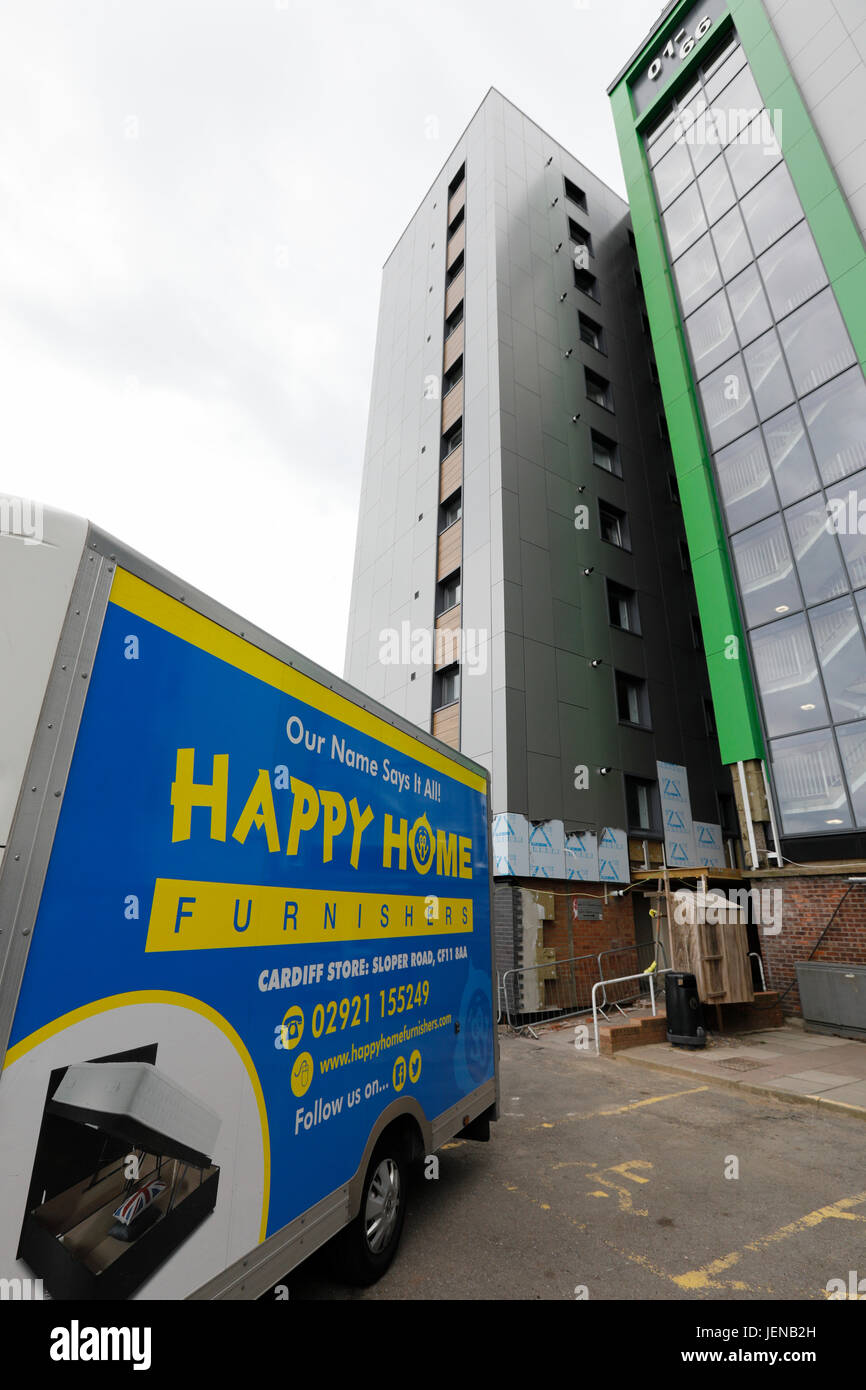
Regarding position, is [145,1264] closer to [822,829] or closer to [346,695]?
[346,695]

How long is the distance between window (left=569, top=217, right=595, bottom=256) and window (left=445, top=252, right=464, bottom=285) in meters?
4.21

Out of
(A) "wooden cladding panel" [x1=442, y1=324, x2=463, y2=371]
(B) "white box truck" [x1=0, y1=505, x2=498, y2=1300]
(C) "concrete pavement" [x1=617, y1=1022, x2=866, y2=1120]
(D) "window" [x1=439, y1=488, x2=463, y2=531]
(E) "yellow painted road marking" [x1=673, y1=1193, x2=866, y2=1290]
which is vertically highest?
(A) "wooden cladding panel" [x1=442, y1=324, x2=463, y2=371]

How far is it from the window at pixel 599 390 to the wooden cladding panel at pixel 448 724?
12.7 m

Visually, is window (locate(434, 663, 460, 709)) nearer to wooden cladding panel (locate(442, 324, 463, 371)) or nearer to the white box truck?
wooden cladding panel (locate(442, 324, 463, 371))

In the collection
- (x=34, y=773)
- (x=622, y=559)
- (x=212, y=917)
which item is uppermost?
(x=622, y=559)

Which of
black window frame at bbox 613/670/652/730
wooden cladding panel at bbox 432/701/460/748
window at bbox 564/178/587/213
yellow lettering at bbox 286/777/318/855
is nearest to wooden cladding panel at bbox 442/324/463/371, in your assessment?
window at bbox 564/178/587/213

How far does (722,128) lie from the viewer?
1895cm

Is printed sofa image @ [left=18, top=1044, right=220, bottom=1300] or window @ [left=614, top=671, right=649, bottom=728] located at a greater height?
window @ [left=614, top=671, right=649, bottom=728]

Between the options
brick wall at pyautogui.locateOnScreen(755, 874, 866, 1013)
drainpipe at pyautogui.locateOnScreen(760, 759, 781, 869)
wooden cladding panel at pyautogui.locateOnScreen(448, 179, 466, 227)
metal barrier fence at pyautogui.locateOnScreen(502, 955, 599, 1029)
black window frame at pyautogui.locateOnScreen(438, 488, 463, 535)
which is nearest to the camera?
brick wall at pyautogui.locateOnScreen(755, 874, 866, 1013)

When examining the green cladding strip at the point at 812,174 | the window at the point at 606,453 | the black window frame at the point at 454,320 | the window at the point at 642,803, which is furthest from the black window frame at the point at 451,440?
the window at the point at 642,803

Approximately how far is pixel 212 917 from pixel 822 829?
45.9 feet

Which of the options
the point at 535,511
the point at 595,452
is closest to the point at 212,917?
the point at 535,511

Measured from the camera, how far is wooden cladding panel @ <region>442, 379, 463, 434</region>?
20.9m

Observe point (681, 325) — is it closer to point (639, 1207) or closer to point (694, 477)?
point (694, 477)
